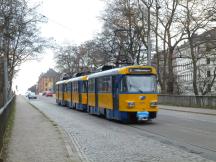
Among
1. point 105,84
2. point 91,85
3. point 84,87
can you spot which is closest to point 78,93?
point 84,87

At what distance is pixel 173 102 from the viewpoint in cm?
4425

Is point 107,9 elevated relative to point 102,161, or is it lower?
elevated

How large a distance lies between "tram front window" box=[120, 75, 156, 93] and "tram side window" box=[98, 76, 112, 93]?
2062 millimetres

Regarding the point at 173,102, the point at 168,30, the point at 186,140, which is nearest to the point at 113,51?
the point at 168,30

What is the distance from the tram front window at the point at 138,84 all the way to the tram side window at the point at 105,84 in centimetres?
206

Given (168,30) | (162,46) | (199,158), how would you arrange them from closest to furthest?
(199,158) < (168,30) < (162,46)

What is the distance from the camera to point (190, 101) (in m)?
39.5

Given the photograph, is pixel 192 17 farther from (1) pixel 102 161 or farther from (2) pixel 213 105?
(1) pixel 102 161

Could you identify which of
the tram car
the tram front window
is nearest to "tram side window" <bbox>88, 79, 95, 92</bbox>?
the tram car

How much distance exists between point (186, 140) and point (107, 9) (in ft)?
146

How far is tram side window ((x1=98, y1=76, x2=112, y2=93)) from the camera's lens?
24.1 m

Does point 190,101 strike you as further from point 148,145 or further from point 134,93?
point 148,145

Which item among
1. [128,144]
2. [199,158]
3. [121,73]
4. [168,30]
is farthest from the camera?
[168,30]

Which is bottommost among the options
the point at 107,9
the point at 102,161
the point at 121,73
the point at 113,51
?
the point at 102,161
